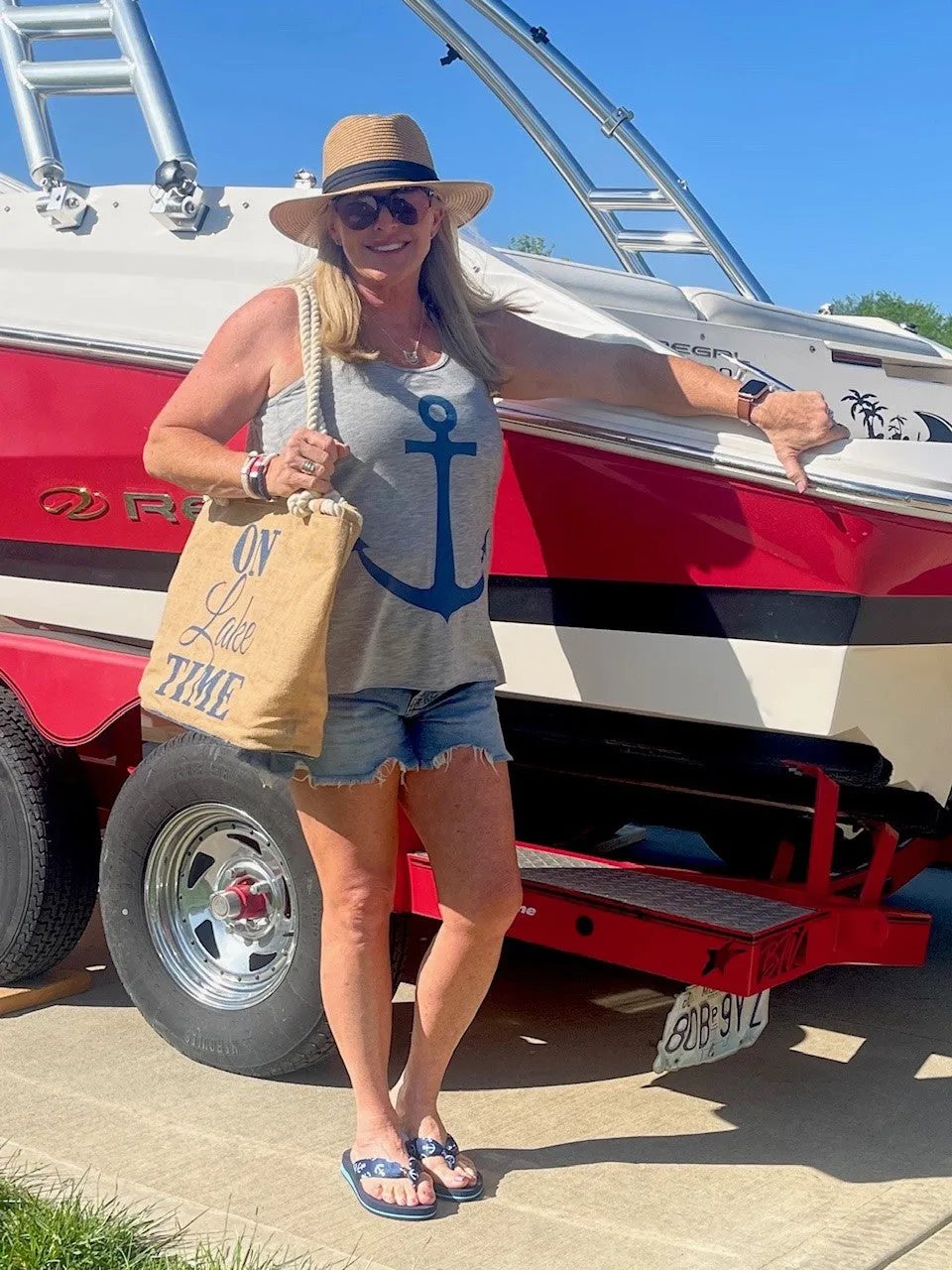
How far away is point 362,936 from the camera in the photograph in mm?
2941

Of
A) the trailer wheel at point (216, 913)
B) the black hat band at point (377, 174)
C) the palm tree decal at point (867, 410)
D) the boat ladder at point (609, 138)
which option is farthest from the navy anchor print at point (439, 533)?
the boat ladder at point (609, 138)

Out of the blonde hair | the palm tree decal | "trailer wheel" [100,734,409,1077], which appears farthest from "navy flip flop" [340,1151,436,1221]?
the palm tree decal

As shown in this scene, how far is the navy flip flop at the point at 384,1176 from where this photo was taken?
291 cm

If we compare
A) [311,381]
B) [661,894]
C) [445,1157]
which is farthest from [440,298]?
[445,1157]

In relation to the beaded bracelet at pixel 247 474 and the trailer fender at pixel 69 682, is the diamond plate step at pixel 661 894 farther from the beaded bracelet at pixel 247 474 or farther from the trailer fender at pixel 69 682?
the beaded bracelet at pixel 247 474

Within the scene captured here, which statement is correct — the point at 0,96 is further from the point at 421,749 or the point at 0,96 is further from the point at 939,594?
the point at 939,594

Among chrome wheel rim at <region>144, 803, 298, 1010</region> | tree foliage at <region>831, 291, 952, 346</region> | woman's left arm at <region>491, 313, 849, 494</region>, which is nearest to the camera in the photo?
woman's left arm at <region>491, 313, 849, 494</region>

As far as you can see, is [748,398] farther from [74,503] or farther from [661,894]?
[74,503]

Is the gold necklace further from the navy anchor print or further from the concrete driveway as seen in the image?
the concrete driveway

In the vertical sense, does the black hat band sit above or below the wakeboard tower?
above

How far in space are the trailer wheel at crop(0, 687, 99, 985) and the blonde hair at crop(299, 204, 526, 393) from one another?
1734 millimetres

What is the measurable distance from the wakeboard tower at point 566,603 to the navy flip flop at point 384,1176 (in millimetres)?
579

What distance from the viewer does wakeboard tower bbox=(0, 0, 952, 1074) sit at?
3.22 metres

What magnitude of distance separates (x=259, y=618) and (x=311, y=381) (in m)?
0.45
